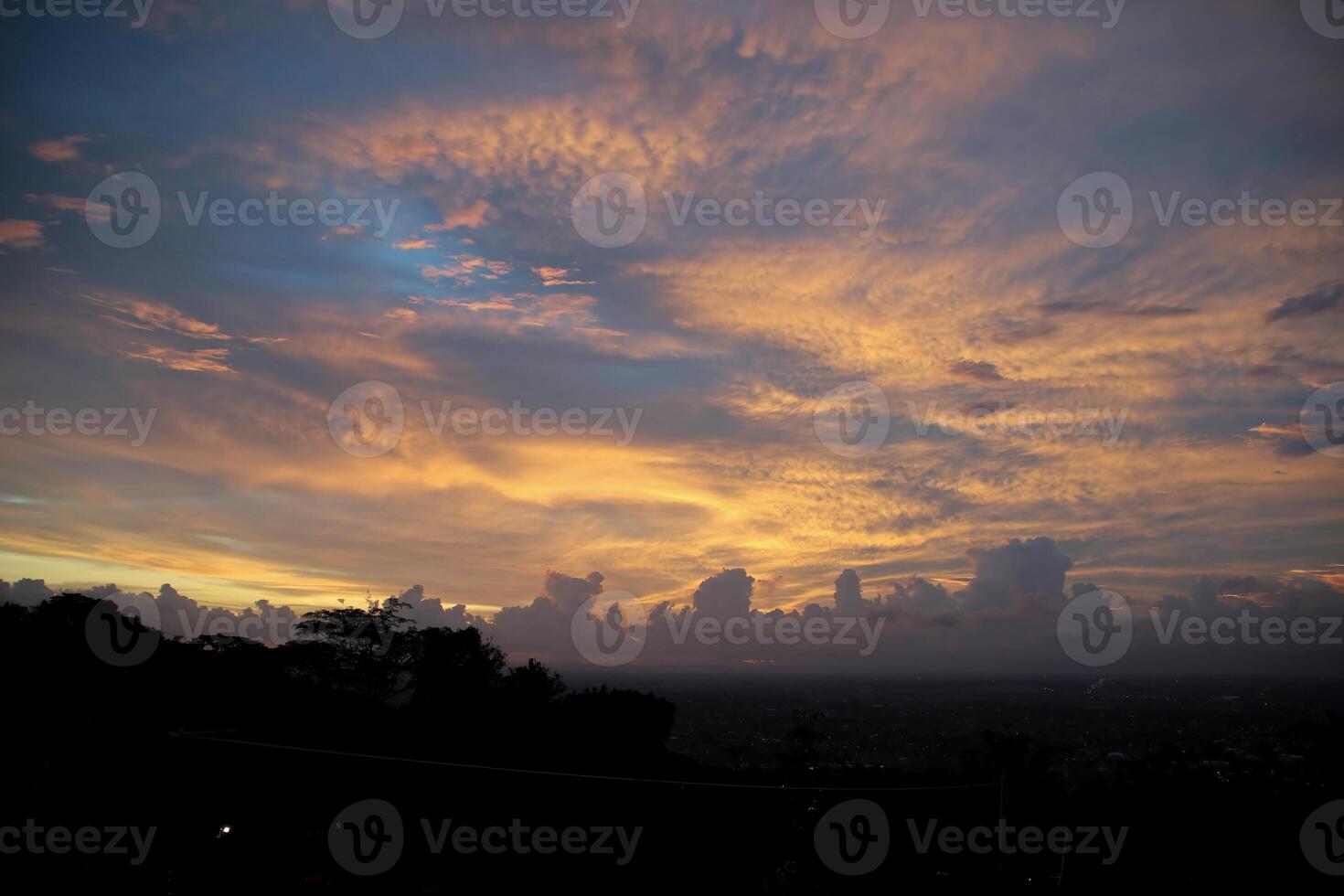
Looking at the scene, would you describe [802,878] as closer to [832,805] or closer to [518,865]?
[832,805]

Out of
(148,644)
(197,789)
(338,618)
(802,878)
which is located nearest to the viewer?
(197,789)

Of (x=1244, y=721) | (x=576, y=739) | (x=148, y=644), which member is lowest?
(x=1244, y=721)

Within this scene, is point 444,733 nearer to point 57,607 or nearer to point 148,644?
point 148,644

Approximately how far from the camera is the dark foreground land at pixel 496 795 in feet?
47.9

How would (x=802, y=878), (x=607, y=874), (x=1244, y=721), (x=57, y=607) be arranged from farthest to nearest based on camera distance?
(x=1244, y=721)
(x=57, y=607)
(x=802, y=878)
(x=607, y=874)

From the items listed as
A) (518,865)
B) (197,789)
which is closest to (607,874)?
(518,865)

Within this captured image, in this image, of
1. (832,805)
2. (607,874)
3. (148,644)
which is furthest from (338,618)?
(832,805)

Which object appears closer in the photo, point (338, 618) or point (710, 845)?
point (710, 845)

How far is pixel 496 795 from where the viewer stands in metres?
22.0

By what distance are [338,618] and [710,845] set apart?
2334 centimetres

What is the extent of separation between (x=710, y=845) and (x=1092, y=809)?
12354mm

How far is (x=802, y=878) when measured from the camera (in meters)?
21.9

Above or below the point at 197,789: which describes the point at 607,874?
below

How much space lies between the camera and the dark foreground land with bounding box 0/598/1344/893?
1460cm
